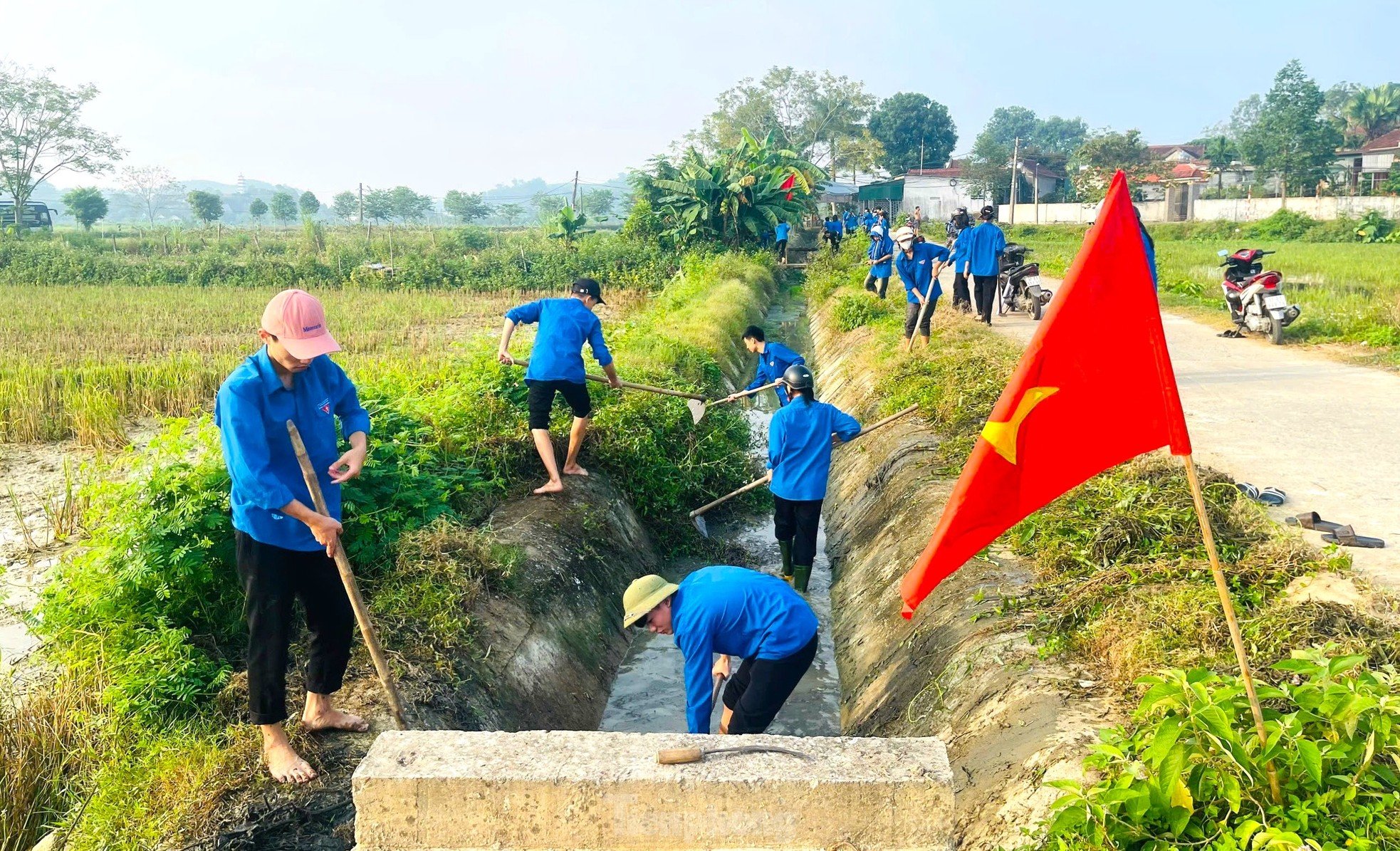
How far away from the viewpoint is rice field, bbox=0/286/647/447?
424 inches

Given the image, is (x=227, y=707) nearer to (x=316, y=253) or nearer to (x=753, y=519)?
(x=753, y=519)

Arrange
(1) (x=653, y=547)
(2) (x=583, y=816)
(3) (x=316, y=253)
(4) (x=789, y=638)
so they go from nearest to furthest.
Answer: (2) (x=583, y=816), (4) (x=789, y=638), (1) (x=653, y=547), (3) (x=316, y=253)

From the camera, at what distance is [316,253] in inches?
1144

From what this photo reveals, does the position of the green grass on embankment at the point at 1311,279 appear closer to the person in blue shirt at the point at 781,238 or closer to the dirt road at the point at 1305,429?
the dirt road at the point at 1305,429

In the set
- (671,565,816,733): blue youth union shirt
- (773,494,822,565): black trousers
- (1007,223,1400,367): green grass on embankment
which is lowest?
(773,494,822,565): black trousers

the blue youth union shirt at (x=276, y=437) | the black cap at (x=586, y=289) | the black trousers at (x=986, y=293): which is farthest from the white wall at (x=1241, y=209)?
the blue youth union shirt at (x=276, y=437)

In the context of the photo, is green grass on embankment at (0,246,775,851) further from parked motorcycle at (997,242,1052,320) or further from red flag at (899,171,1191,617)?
parked motorcycle at (997,242,1052,320)

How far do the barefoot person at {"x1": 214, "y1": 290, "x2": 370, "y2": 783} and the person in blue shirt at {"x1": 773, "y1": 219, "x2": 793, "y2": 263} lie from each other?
24.2m

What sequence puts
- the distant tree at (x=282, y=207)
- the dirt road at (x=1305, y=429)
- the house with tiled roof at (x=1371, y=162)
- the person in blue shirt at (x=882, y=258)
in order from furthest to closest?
the distant tree at (x=282, y=207), the house with tiled roof at (x=1371, y=162), the person in blue shirt at (x=882, y=258), the dirt road at (x=1305, y=429)

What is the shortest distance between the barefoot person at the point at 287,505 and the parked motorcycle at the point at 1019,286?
13.1 m

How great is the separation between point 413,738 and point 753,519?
20.9ft

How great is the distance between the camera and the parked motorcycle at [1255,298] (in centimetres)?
1259

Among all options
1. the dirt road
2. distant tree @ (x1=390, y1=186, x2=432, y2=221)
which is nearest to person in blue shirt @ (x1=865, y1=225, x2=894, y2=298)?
the dirt road

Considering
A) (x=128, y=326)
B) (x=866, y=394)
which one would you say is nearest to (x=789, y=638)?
(x=866, y=394)
